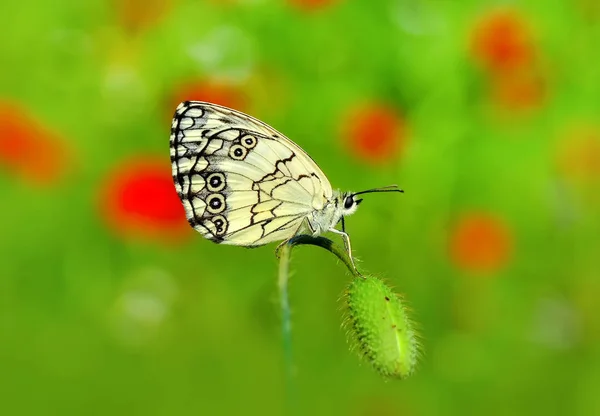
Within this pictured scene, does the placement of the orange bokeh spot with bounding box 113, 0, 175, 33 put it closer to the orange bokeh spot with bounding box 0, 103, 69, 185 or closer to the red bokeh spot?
the orange bokeh spot with bounding box 0, 103, 69, 185

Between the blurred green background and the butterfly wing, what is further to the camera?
the blurred green background

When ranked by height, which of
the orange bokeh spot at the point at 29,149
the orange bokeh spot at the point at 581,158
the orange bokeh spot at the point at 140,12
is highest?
the orange bokeh spot at the point at 140,12

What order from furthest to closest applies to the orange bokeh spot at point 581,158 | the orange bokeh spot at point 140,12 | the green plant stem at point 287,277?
the orange bokeh spot at point 140,12 → the orange bokeh spot at point 581,158 → the green plant stem at point 287,277

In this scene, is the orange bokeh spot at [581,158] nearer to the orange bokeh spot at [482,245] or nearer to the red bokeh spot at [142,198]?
→ the orange bokeh spot at [482,245]

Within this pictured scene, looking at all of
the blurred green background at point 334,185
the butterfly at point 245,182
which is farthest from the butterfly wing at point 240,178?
the blurred green background at point 334,185

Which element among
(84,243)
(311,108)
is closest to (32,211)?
(84,243)

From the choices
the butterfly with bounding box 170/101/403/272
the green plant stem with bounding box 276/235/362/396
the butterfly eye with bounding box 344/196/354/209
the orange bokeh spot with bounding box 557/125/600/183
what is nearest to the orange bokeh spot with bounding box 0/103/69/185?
the butterfly with bounding box 170/101/403/272

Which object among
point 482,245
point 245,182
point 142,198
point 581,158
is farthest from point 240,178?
point 581,158

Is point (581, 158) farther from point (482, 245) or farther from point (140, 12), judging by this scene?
point (140, 12)
